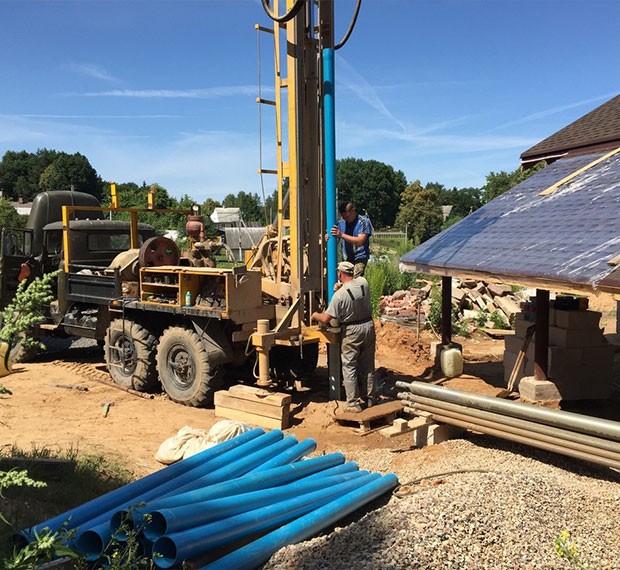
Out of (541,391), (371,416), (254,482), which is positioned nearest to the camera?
(254,482)

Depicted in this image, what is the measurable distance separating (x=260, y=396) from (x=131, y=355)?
275 centimetres

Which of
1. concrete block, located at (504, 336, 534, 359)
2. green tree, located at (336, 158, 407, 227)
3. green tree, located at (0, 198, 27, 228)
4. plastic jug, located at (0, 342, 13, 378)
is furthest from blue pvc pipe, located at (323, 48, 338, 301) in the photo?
green tree, located at (336, 158, 407, 227)

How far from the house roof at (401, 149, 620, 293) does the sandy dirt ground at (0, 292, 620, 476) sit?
85.0 inches

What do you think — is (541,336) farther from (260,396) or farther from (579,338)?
(260,396)

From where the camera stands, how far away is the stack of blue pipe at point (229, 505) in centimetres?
374

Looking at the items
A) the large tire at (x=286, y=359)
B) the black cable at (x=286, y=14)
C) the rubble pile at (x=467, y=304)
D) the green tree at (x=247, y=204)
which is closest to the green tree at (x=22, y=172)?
the green tree at (x=247, y=204)

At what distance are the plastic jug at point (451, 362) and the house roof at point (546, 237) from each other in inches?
67.7

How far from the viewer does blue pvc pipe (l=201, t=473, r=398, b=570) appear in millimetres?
3754

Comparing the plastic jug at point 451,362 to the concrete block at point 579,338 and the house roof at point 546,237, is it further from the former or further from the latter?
the concrete block at point 579,338

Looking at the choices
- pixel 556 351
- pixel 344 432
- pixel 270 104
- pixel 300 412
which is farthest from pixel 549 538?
pixel 270 104

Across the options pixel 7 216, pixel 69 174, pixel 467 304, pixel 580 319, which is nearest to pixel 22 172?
pixel 69 174

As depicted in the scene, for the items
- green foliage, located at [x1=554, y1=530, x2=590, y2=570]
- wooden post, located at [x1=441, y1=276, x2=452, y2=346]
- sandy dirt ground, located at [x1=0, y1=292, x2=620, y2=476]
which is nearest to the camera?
green foliage, located at [x1=554, y1=530, x2=590, y2=570]

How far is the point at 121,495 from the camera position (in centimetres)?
440

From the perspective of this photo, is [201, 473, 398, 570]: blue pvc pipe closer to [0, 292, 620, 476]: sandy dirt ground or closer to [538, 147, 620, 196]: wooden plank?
[0, 292, 620, 476]: sandy dirt ground
